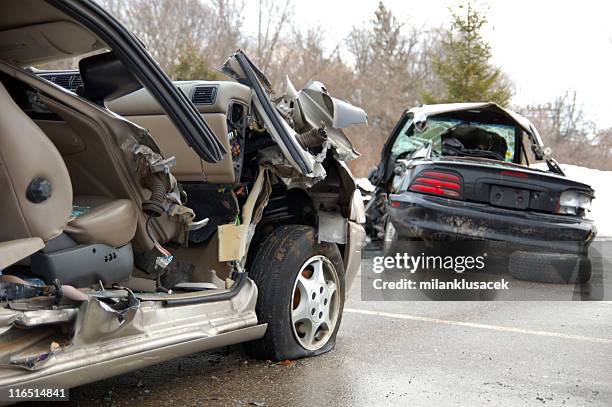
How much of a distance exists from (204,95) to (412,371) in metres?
2.08

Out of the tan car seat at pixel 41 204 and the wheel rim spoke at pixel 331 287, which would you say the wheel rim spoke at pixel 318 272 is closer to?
the wheel rim spoke at pixel 331 287

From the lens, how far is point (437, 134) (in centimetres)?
891

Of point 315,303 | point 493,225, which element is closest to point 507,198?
point 493,225

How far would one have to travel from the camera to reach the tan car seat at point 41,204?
9.43 feet

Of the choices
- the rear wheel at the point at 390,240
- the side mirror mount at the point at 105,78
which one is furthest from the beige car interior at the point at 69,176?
the rear wheel at the point at 390,240

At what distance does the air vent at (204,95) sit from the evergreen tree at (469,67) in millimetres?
19480

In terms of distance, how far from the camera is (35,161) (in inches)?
115

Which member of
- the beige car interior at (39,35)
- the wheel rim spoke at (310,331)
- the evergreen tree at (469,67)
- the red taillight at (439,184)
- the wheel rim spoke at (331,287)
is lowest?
the wheel rim spoke at (310,331)

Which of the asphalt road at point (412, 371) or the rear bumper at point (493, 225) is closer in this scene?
the asphalt road at point (412, 371)

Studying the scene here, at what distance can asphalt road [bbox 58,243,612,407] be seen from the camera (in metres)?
3.84

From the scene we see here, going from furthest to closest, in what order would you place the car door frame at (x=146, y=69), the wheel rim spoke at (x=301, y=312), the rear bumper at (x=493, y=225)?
the rear bumper at (x=493, y=225) → the wheel rim spoke at (x=301, y=312) → the car door frame at (x=146, y=69)

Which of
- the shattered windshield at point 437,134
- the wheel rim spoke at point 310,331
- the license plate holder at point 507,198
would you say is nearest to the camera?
the wheel rim spoke at point 310,331

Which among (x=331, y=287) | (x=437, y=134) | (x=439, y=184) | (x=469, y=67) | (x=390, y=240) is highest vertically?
(x=469, y=67)

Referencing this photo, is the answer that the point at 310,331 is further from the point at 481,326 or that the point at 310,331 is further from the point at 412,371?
the point at 481,326
